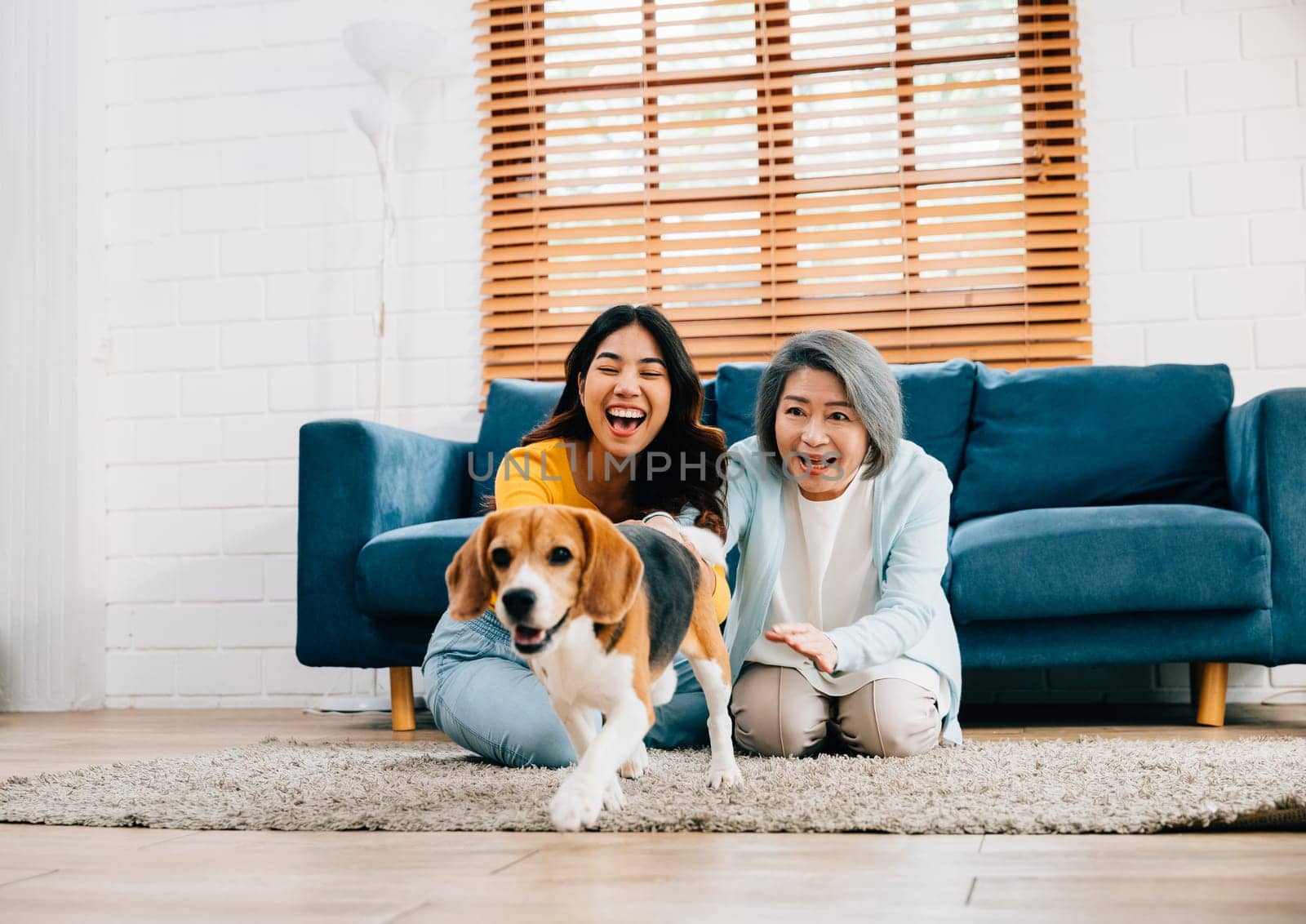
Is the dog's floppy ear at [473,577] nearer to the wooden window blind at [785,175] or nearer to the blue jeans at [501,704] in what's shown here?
the blue jeans at [501,704]

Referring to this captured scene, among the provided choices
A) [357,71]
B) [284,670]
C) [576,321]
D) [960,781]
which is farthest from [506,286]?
[960,781]

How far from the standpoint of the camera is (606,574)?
3.85 feet

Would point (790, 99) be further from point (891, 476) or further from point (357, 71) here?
point (891, 476)

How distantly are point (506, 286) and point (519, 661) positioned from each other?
1581mm

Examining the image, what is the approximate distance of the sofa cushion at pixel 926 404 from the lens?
2764mm

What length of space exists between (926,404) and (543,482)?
136 centimetres

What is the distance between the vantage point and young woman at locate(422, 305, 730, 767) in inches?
66.1

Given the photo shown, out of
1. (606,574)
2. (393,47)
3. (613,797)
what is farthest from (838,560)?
(393,47)

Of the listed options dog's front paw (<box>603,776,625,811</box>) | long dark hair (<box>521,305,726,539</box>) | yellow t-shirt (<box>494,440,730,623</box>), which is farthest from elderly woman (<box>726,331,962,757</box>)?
dog's front paw (<box>603,776,625,811</box>)

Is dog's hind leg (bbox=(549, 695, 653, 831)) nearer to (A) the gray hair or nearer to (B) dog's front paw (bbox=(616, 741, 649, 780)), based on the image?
(B) dog's front paw (bbox=(616, 741, 649, 780))

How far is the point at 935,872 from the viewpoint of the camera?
42.1 inches

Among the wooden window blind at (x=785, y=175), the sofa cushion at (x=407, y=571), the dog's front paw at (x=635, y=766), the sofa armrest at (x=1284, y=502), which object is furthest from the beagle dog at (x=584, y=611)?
the wooden window blind at (x=785, y=175)

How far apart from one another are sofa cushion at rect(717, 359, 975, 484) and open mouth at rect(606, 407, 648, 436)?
3.57ft

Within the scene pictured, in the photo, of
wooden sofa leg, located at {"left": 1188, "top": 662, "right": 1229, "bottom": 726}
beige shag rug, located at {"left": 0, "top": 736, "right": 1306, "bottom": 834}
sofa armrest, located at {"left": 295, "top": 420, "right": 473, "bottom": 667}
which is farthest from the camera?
sofa armrest, located at {"left": 295, "top": 420, "right": 473, "bottom": 667}
